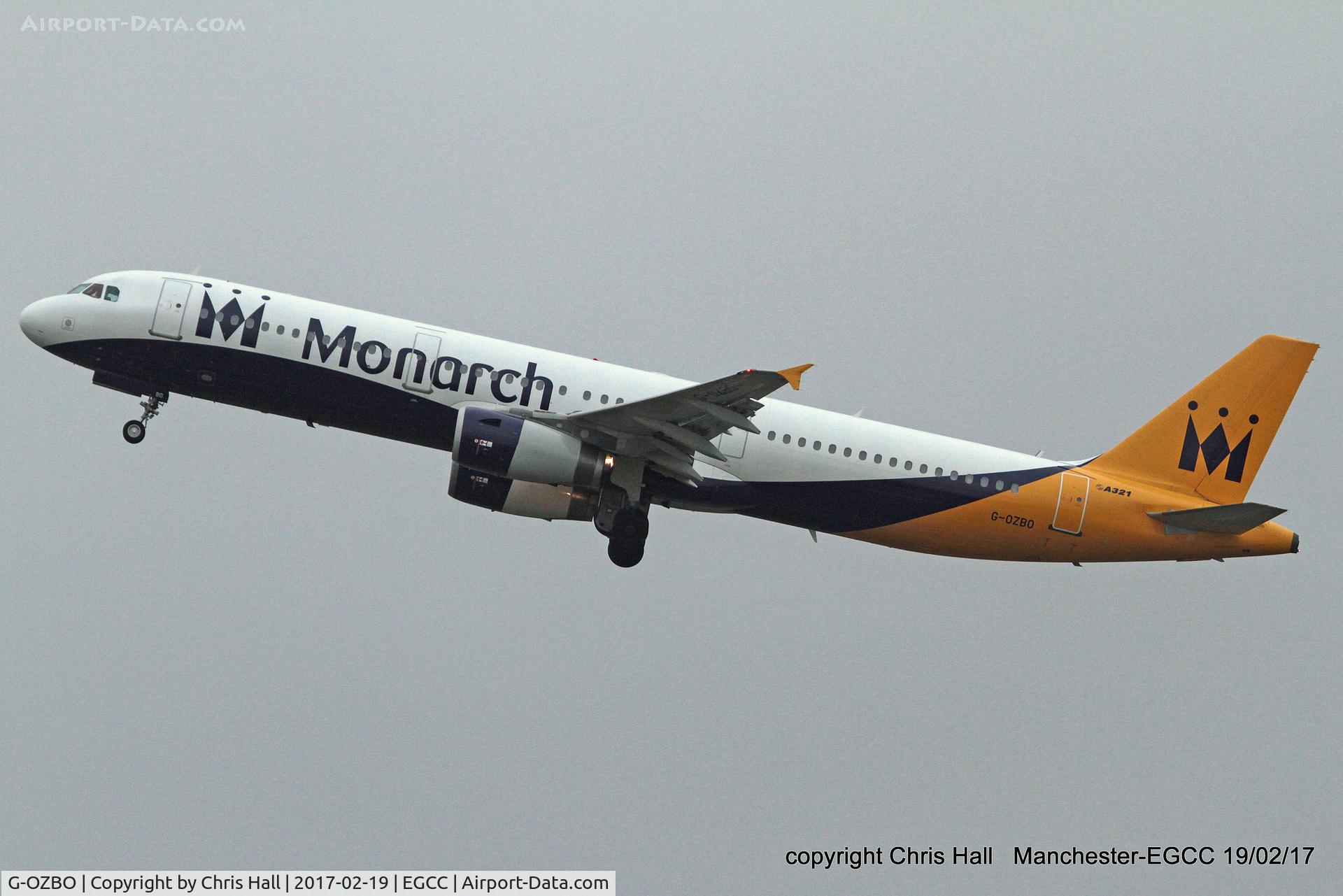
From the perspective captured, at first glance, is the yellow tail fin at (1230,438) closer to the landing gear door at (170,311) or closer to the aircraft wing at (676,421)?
the aircraft wing at (676,421)

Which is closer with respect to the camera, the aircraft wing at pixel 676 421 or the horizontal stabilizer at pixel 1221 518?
the aircraft wing at pixel 676 421

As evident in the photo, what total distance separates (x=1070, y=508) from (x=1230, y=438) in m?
4.39

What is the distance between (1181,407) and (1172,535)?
10.7 feet

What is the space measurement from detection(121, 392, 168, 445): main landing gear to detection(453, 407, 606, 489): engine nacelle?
711 cm

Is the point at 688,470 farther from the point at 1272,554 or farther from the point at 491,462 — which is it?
the point at 1272,554

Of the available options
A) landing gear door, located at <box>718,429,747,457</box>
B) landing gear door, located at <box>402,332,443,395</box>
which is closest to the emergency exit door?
landing gear door, located at <box>718,429,747,457</box>

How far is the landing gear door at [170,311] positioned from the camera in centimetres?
3309

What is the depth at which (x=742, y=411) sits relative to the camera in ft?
104

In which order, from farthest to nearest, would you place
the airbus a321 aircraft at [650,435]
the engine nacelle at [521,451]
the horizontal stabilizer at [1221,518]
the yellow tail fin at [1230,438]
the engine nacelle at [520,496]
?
the yellow tail fin at [1230,438] → the engine nacelle at [520,496] → the horizontal stabilizer at [1221,518] → the airbus a321 aircraft at [650,435] → the engine nacelle at [521,451]

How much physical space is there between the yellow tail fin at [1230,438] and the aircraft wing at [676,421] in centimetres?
971

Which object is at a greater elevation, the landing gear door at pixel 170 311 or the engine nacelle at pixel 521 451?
the landing gear door at pixel 170 311

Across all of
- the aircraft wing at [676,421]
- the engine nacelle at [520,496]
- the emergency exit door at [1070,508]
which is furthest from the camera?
the emergency exit door at [1070,508]

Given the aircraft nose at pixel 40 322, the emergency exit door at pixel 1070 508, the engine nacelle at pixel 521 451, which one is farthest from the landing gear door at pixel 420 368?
the emergency exit door at pixel 1070 508

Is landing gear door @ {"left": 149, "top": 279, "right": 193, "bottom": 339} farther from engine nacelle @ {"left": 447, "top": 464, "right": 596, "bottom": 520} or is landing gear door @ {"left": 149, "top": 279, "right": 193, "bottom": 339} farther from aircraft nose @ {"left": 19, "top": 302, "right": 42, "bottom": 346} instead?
engine nacelle @ {"left": 447, "top": 464, "right": 596, "bottom": 520}
